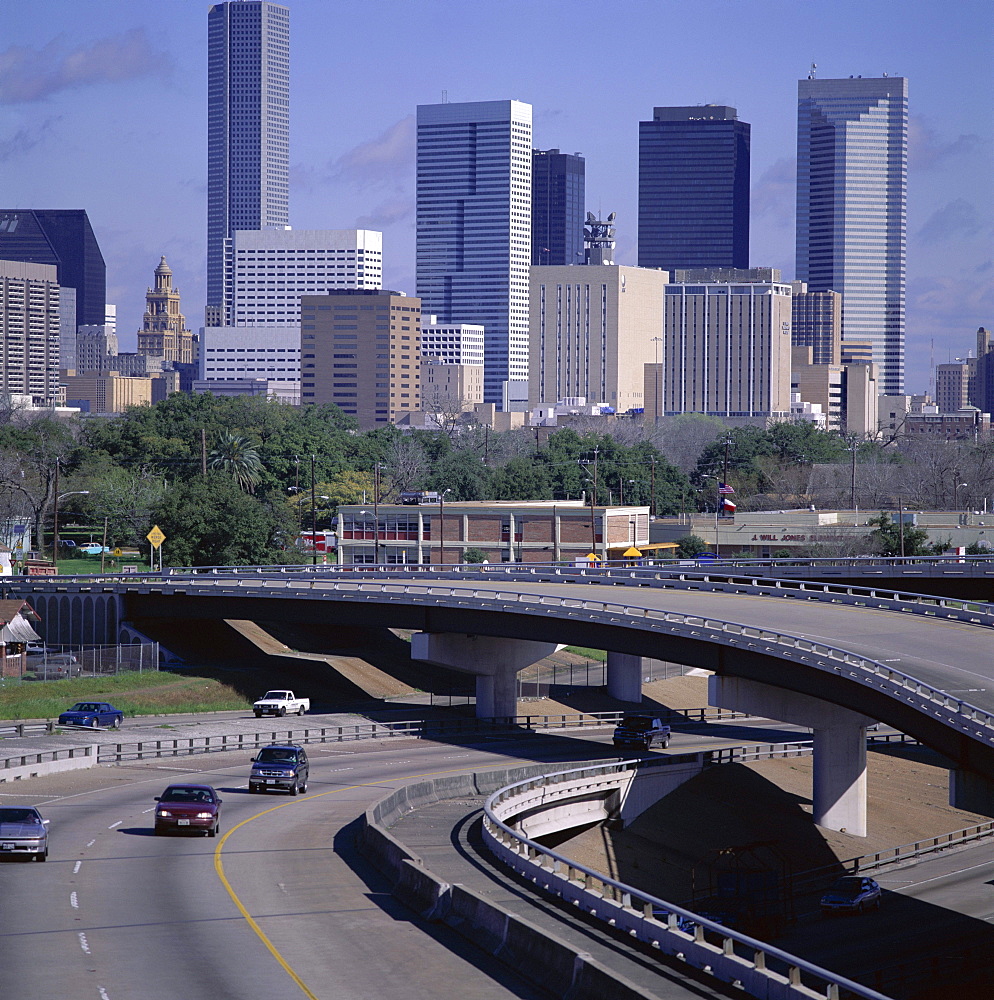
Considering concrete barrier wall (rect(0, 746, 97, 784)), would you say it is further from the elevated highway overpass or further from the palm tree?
the palm tree

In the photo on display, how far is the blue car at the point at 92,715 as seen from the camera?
63.9 meters

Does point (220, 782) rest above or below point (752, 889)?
above

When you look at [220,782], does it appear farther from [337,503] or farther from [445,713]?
[337,503]

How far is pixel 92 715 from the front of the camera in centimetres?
6431

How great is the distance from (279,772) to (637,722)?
22309 mm

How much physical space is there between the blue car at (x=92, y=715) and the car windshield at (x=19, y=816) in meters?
29.8

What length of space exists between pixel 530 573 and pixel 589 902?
181 ft

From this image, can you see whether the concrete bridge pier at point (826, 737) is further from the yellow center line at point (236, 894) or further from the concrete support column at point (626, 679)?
the concrete support column at point (626, 679)

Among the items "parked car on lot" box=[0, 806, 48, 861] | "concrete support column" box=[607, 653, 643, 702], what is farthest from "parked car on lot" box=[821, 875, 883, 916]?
"concrete support column" box=[607, 653, 643, 702]

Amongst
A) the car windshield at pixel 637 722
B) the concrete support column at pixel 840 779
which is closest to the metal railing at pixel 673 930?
the concrete support column at pixel 840 779

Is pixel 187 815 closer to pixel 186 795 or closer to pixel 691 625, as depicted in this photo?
pixel 186 795

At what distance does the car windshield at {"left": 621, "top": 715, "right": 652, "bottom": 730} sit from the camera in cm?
6581

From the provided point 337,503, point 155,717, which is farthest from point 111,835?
point 337,503

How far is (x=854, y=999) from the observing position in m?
32.2
